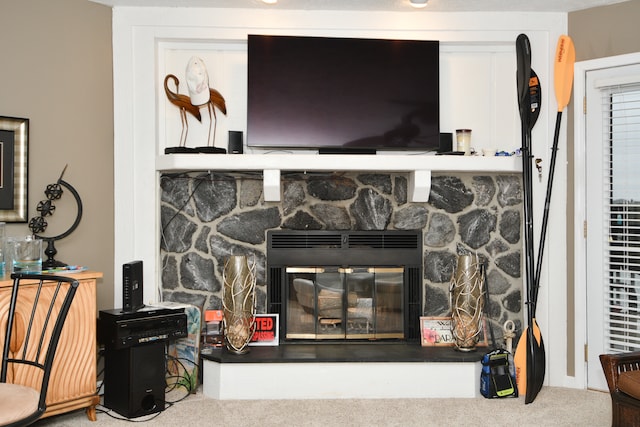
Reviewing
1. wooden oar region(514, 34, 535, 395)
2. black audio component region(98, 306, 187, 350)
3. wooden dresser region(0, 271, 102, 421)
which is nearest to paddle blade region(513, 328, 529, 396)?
wooden oar region(514, 34, 535, 395)

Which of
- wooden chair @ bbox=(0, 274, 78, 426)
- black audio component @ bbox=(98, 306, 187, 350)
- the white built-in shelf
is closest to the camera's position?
wooden chair @ bbox=(0, 274, 78, 426)

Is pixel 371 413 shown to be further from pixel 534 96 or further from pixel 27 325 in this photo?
pixel 534 96

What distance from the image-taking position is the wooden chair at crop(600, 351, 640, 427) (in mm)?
2594

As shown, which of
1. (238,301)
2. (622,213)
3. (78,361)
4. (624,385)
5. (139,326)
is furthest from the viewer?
(622,213)

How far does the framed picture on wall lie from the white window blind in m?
3.51

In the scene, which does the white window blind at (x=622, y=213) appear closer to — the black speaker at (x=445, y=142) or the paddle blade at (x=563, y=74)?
the paddle blade at (x=563, y=74)

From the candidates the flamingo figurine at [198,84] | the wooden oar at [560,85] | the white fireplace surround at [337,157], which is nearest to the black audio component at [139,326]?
the white fireplace surround at [337,157]

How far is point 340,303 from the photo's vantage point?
13.0 feet

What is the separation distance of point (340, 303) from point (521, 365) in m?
1.20

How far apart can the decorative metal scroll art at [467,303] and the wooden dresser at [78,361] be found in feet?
7.00

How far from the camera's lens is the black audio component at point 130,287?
131 inches

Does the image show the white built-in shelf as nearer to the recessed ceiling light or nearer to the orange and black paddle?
the orange and black paddle

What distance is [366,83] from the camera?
12.6 ft

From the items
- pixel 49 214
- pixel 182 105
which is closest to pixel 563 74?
pixel 182 105
